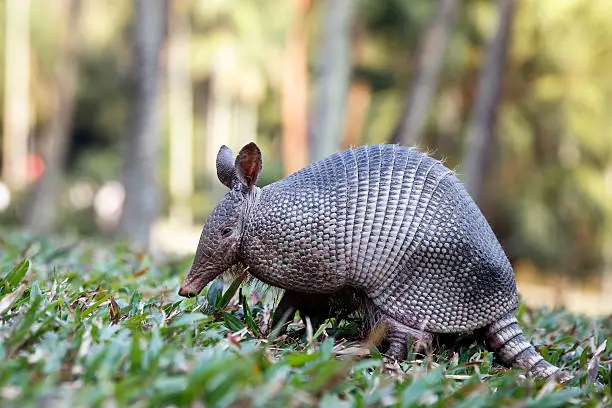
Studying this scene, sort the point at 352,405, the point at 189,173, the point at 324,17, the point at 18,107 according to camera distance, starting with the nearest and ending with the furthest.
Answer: the point at 352,405
the point at 324,17
the point at 18,107
the point at 189,173

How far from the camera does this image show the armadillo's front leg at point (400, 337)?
3.51 meters

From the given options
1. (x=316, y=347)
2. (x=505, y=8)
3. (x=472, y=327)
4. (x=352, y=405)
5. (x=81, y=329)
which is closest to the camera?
(x=352, y=405)

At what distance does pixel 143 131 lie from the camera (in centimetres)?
1022

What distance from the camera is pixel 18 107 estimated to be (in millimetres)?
32344

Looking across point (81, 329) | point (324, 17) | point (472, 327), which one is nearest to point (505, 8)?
point (324, 17)

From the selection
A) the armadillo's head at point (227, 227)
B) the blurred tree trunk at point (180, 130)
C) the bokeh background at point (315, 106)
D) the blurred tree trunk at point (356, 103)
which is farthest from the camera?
the blurred tree trunk at point (180, 130)

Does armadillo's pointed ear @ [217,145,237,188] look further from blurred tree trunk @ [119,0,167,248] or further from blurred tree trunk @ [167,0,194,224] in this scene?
blurred tree trunk @ [167,0,194,224]

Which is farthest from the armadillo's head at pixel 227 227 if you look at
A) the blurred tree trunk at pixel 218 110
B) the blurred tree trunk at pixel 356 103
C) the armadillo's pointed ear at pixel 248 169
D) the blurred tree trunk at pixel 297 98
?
the blurred tree trunk at pixel 218 110

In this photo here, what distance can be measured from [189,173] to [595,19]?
69.4ft

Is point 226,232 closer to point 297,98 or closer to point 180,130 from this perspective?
point 297,98

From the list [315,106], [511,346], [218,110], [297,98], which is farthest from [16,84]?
[511,346]

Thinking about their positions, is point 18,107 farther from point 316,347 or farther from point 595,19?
point 316,347

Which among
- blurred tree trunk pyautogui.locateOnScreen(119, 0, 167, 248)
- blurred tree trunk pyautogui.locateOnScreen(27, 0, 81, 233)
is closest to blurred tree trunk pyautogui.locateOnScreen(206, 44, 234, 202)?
blurred tree trunk pyautogui.locateOnScreen(27, 0, 81, 233)

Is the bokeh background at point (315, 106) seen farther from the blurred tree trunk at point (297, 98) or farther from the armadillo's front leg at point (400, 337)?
the armadillo's front leg at point (400, 337)
